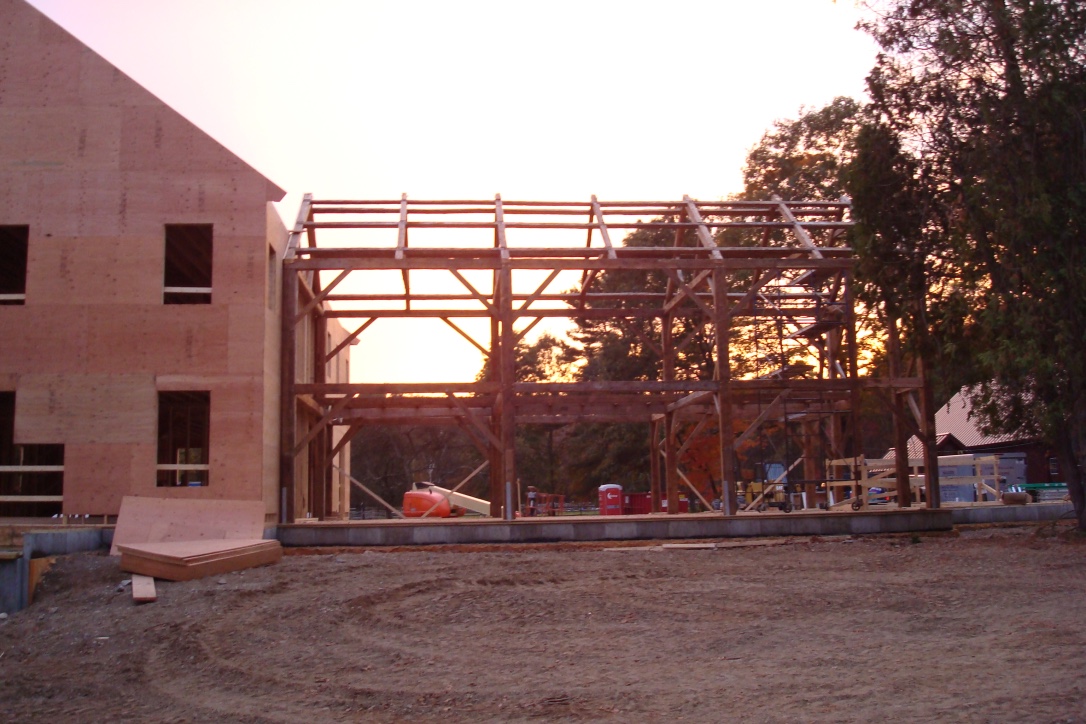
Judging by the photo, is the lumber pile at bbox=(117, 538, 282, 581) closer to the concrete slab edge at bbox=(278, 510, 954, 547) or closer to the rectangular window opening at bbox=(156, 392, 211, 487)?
the concrete slab edge at bbox=(278, 510, 954, 547)

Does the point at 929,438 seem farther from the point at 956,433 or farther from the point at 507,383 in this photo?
the point at 956,433

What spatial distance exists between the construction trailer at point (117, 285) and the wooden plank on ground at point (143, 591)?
14.4ft

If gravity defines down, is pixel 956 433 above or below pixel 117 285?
below

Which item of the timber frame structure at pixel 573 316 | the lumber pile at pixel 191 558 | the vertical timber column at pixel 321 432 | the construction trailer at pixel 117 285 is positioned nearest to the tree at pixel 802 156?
the timber frame structure at pixel 573 316

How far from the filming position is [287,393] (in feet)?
55.0

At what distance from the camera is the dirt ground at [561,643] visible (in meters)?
6.48

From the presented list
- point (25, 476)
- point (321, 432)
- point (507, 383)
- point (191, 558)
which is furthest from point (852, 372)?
point (25, 476)

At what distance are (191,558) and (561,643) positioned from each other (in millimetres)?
5058

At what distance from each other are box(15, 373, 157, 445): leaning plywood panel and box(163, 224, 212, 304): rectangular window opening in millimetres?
1735

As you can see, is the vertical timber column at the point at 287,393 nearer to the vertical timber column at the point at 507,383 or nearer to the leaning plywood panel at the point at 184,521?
the leaning plywood panel at the point at 184,521

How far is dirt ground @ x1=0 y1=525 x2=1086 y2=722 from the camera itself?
21.3ft

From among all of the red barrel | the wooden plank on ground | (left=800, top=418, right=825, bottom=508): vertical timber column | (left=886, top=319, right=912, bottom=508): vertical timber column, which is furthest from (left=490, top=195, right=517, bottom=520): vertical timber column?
(left=800, top=418, right=825, bottom=508): vertical timber column

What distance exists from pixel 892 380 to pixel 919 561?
6.46 metres

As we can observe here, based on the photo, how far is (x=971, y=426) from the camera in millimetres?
38469
